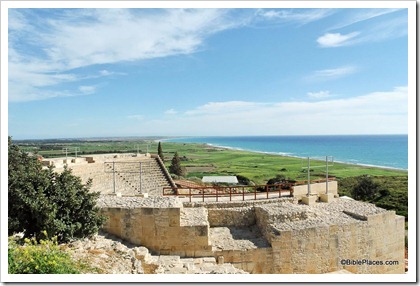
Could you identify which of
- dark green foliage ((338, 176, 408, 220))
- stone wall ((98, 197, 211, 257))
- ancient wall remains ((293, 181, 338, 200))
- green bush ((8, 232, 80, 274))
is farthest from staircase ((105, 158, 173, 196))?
dark green foliage ((338, 176, 408, 220))

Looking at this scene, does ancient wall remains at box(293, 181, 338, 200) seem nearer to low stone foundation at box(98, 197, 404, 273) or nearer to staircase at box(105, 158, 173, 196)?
low stone foundation at box(98, 197, 404, 273)

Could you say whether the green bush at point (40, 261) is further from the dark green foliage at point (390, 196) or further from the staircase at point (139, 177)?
the dark green foliage at point (390, 196)

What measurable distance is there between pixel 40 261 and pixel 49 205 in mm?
2167

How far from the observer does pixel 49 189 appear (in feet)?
26.4

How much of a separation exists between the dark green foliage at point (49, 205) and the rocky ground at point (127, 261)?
19.3 inches

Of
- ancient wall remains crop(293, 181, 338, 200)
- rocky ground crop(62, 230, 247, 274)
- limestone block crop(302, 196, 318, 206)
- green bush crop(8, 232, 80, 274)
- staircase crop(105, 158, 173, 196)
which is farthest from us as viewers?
staircase crop(105, 158, 173, 196)

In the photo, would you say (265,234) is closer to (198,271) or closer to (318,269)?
(318,269)

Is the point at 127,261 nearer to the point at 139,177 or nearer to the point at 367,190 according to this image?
the point at 139,177

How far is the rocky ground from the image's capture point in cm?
684

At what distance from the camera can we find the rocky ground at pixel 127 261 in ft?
22.4

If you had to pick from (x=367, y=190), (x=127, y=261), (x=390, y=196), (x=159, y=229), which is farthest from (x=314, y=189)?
(x=367, y=190)

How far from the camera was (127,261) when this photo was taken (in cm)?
759

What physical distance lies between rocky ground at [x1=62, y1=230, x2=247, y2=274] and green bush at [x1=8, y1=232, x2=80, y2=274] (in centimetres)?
54

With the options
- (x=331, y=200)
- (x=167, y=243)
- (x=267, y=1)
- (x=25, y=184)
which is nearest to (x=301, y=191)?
(x=331, y=200)
